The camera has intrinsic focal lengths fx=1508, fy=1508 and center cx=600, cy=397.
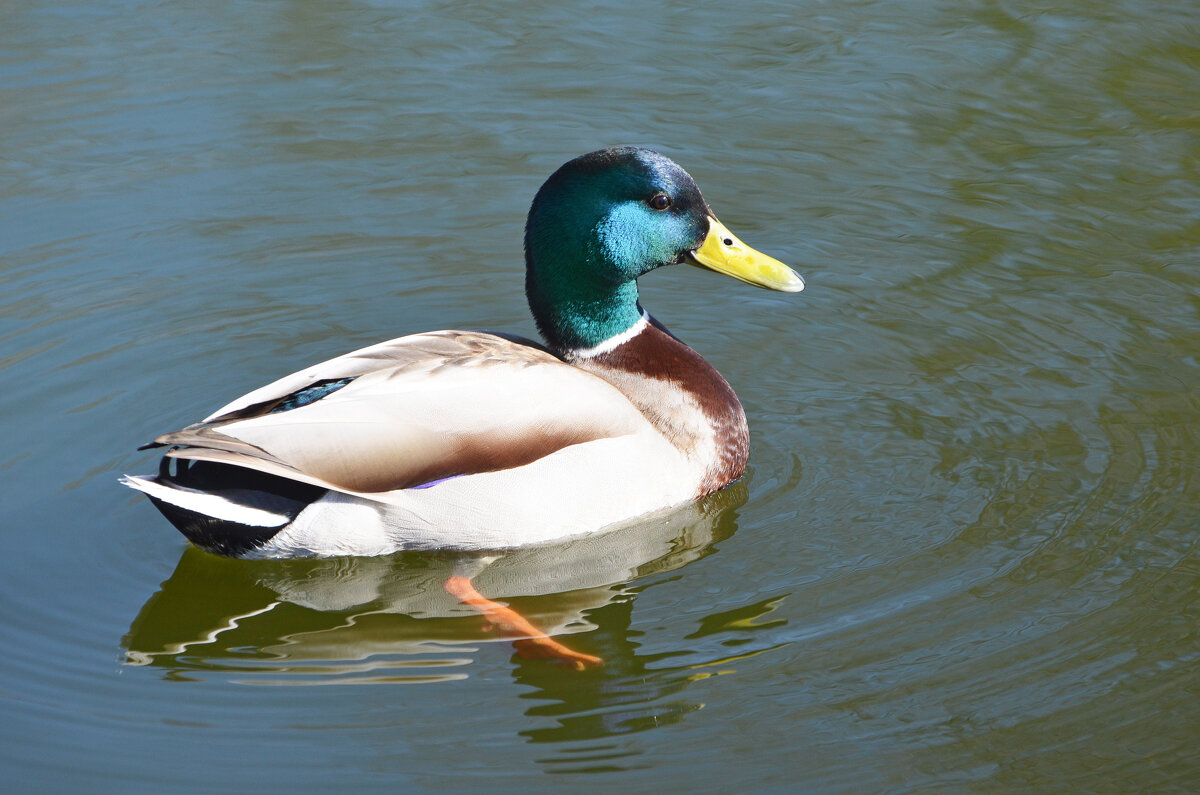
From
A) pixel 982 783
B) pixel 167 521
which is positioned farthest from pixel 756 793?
pixel 167 521

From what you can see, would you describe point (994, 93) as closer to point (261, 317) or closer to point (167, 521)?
point (261, 317)

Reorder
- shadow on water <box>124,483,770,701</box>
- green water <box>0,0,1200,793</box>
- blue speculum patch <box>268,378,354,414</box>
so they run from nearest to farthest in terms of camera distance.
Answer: green water <box>0,0,1200,793</box>
shadow on water <box>124,483,770,701</box>
blue speculum patch <box>268,378,354,414</box>

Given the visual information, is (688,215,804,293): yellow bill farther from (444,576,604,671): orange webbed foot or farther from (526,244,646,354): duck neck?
(444,576,604,671): orange webbed foot

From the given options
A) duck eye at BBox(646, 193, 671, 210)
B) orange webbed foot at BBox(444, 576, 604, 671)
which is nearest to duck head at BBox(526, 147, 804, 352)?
duck eye at BBox(646, 193, 671, 210)

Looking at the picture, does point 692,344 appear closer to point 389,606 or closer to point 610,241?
point 610,241

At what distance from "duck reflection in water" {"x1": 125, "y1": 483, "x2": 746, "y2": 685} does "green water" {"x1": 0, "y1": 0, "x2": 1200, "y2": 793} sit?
0.06 ft

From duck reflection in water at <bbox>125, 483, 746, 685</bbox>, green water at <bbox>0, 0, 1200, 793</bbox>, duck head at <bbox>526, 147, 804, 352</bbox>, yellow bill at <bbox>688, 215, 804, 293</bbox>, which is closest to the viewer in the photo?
green water at <bbox>0, 0, 1200, 793</bbox>

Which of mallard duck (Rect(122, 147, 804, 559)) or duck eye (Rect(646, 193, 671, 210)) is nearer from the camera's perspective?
mallard duck (Rect(122, 147, 804, 559))

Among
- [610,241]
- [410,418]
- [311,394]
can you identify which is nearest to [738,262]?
[610,241]

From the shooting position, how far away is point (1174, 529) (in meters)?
5.29

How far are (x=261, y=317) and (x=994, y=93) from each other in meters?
4.48

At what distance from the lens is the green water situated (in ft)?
14.6

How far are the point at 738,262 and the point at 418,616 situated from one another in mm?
1903

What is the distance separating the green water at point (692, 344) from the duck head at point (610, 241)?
0.80 m
